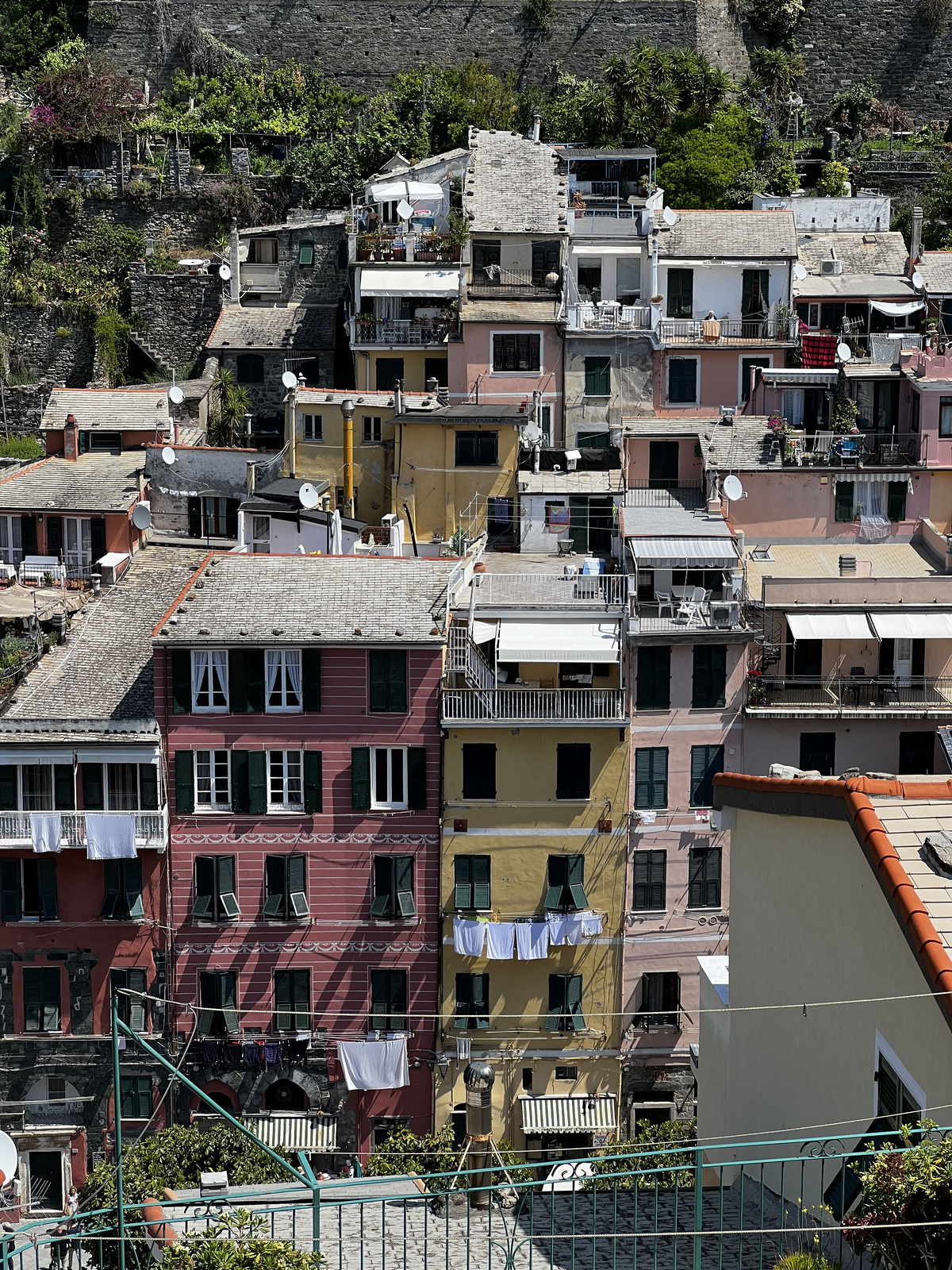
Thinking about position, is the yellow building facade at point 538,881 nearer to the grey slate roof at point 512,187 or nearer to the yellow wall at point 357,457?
the yellow wall at point 357,457

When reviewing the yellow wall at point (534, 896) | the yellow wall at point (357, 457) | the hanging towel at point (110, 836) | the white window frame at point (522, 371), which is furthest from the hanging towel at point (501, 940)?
the white window frame at point (522, 371)

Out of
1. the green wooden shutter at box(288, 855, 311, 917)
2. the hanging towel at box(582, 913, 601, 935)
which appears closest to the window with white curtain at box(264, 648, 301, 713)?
the green wooden shutter at box(288, 855, 311, 917)

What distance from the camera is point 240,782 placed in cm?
3953

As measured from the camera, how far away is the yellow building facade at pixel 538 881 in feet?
131

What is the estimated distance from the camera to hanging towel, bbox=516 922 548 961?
39844 mm

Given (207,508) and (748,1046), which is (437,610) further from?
(748,1046)

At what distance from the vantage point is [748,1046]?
2078cm

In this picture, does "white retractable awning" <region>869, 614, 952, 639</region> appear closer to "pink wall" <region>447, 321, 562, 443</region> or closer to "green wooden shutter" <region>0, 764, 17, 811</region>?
"pink wall" <region>447, 321, 562, 443</region>

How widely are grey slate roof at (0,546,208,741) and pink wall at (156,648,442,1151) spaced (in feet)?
4.31

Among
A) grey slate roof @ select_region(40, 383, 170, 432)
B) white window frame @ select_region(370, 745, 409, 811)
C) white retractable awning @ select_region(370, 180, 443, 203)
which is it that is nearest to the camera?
white window frame @ select_region(370, 745, 409, 811)

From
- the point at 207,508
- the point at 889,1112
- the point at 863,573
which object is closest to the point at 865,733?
the point at 863,573

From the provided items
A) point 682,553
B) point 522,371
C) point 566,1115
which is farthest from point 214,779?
point 522,371

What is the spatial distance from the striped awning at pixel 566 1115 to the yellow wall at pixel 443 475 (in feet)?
45.1

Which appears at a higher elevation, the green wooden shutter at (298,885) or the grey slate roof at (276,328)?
the grey slate roof at (276,328)
